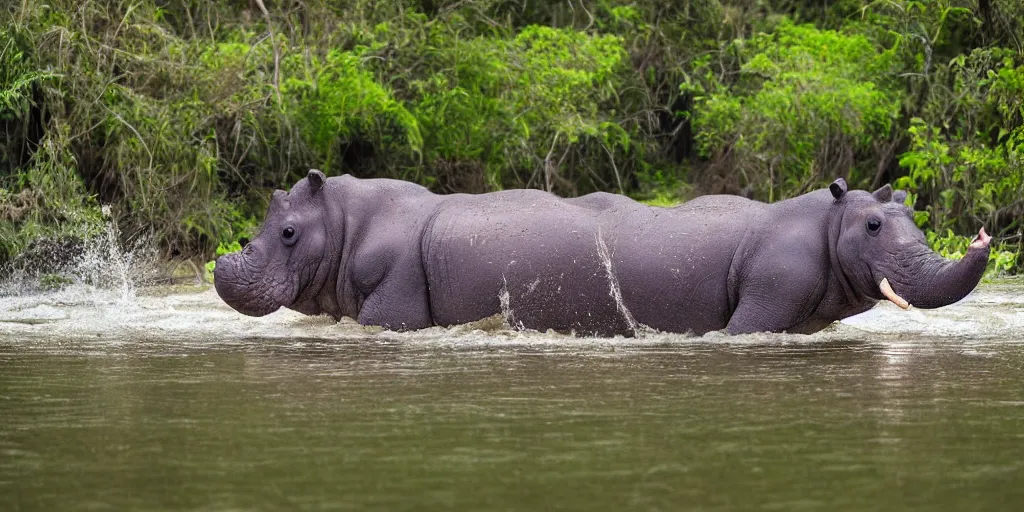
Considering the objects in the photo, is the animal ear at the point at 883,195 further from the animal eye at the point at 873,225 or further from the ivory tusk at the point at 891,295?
the ivory tusk at the point at 891,295

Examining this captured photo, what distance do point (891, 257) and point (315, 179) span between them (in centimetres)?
363

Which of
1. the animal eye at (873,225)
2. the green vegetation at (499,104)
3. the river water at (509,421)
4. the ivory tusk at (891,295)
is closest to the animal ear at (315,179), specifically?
the river water at (509,421)

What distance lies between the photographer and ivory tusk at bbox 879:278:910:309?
8.94 meters

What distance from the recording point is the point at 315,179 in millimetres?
10250

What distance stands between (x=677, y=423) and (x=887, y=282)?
351 cm

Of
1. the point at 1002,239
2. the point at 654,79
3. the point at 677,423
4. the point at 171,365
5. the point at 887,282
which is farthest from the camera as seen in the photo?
the point at 654,79

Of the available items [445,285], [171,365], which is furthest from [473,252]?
[171,365]

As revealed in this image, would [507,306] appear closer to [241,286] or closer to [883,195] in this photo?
[241,286]

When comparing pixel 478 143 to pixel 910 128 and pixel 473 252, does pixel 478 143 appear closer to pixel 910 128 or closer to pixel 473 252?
pixel 910 128

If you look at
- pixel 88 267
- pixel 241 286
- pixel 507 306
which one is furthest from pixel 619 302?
pixel 88 267

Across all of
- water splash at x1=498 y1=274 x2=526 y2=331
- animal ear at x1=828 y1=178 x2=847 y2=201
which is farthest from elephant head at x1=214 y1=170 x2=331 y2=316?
animal ear at x1=828 y1=178 x2=847 y2=201

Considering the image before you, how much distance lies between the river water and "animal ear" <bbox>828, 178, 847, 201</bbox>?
84cm

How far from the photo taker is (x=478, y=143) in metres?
16.0

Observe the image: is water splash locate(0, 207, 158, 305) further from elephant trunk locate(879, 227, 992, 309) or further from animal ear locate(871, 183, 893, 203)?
elephant trunk locate(879, 227, 992, 309)
